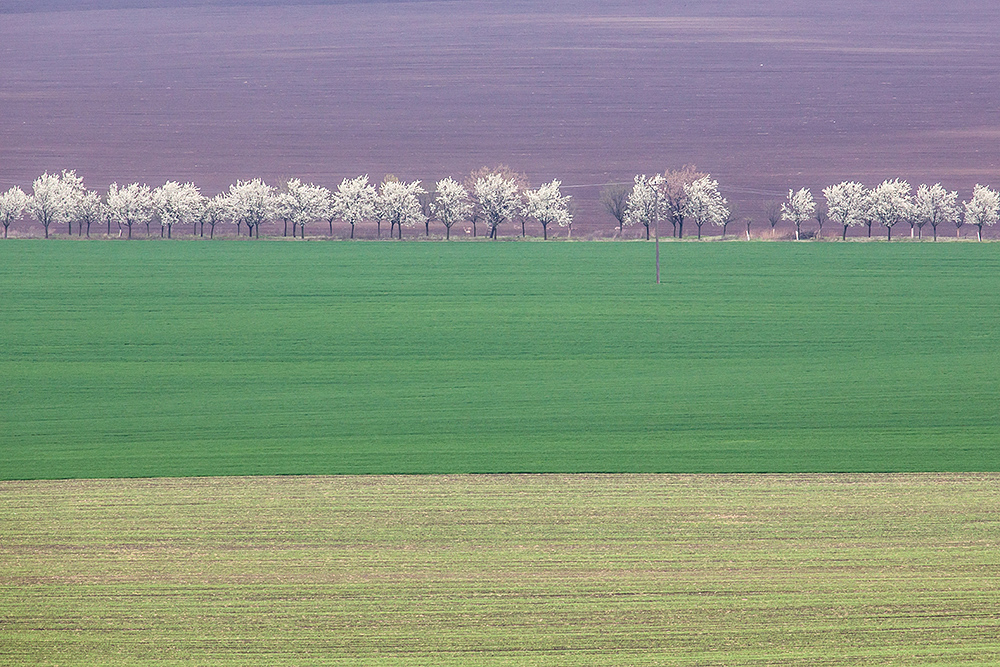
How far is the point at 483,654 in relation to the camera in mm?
13695

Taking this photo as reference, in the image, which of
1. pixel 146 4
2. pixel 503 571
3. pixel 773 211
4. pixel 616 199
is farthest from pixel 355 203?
pixel 503 571

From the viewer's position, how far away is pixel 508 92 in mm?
174000

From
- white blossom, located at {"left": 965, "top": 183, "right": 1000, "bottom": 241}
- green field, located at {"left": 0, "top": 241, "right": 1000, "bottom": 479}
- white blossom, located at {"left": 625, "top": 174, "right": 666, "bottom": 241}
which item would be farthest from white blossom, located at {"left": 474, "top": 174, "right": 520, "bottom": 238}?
green field, located at {"left": 0, "top": 241, "right": 1000, "bottom": 479}

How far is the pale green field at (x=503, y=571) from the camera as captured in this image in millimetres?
13883

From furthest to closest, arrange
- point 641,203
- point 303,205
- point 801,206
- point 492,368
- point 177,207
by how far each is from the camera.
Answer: point 801,206 < point 641,203 < point 303,205 < point 177,207 < point 492,368

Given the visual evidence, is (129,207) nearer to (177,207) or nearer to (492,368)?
(177,207)

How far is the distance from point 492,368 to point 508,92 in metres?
144

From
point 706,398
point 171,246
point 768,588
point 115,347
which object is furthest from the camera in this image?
point 171,246

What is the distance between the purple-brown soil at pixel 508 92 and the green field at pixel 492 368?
102 metres

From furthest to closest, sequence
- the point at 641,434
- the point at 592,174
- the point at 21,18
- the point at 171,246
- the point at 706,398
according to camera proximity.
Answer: the point at 21,18, the point at 592,174, the point at 171,246, the point at 706,398, the point at 641,434

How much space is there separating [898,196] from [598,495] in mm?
112646

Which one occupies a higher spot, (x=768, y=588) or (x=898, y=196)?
(x=898, y=196)

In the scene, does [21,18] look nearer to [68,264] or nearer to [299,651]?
[68,264]

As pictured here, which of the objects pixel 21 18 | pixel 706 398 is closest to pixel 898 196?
pixel 706 398
